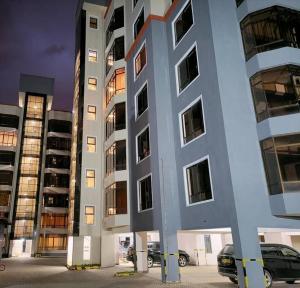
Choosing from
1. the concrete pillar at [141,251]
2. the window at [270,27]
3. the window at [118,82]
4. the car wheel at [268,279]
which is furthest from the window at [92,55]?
the car wheel at [268,279]

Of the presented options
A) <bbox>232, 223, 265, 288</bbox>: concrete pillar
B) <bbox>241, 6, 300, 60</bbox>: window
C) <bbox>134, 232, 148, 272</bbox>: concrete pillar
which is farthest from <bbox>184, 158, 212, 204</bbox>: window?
<bbox>134, 232, 148, 272</bbox>: concrete pillar

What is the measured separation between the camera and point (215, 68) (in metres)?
14.9

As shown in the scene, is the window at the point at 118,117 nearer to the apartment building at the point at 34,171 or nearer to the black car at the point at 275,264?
the black car at the point at 275,264

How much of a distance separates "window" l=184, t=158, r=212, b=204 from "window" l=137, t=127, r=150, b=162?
16.5ft

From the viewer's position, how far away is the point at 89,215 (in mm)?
27938

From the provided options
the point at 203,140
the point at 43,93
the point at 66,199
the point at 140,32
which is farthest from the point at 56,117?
the point at 203,140

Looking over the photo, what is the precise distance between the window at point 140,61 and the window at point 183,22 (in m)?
3.65

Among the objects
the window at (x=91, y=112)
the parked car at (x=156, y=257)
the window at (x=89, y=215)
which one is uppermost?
the window at (x=91, y=112)

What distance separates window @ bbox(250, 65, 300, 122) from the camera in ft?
46.2

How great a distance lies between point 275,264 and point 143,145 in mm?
11960

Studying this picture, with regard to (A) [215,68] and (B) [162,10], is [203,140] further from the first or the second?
(B) [162,10]

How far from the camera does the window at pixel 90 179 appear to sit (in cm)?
2887

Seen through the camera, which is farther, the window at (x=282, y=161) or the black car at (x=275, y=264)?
the black car at (x=275, y=264)

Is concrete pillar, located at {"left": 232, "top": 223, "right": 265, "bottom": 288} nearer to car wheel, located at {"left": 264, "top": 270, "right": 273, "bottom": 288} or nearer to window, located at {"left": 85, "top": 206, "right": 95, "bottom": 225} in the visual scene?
car wheel, located at {"left": 264, "top": 270, "right": 273, "bottom": 288}
